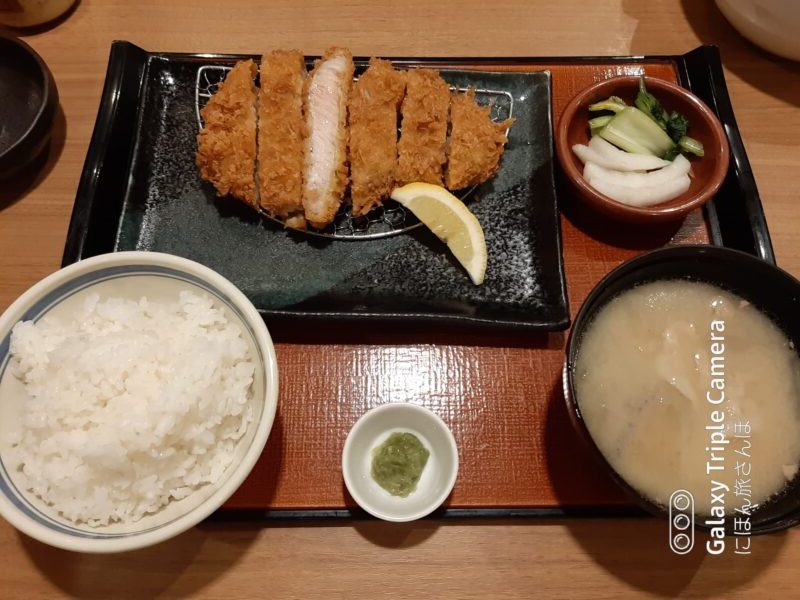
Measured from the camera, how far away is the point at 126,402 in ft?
5.26

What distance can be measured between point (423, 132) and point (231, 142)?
0.78 metres

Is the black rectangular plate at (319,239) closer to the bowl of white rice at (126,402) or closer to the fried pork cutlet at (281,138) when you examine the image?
the fried pork cutlet at (281,138)

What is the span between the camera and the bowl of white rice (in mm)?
1543

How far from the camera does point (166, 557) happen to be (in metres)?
1.78

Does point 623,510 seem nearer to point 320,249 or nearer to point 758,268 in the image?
point 758,268

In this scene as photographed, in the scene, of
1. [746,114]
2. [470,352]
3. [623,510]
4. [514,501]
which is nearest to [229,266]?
[470,352]

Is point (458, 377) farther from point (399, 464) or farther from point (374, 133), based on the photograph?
point (374, 133)

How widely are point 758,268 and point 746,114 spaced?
1.34 m

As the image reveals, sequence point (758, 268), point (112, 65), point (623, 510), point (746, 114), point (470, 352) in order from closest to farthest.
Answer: point (758, 268) < point (623, 510) < point (470, 352) < point (112, 65) < point (746, 114)

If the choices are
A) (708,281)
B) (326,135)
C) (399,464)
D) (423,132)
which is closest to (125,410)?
(399,464)

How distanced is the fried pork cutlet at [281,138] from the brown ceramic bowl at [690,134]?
108 cm

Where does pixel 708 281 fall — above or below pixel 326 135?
below

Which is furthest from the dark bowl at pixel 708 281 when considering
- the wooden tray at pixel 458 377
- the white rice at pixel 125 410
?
the white rice at pixel 125 410

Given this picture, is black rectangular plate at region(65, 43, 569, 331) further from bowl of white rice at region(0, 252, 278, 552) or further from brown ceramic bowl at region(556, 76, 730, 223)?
bowl of white rice at region(0, 252, 278, 552)
